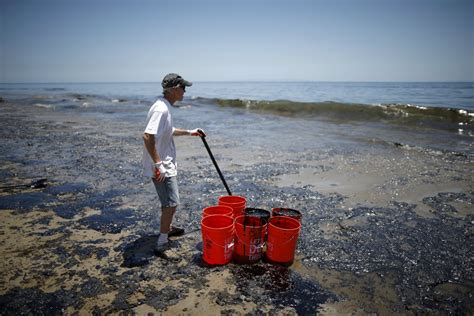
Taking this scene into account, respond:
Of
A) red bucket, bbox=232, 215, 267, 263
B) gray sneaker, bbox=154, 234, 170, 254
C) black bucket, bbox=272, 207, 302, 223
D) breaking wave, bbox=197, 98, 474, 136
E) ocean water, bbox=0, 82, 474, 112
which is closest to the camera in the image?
red bucket, bbox=232, 215, 267, 263

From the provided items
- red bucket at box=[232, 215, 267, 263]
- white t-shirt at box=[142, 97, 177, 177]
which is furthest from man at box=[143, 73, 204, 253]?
red bucket at box=[232, 215, 267, 263]

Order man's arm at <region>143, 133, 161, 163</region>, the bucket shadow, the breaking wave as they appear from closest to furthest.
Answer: the bucket shadow
man's arm at <region>143, 133, 161, 163</region>
the breaking wave

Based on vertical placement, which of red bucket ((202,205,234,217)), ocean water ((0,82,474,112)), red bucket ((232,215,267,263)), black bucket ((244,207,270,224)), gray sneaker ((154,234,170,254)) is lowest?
gray sneaker ((154,234,170,254))

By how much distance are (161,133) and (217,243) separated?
1.62 m

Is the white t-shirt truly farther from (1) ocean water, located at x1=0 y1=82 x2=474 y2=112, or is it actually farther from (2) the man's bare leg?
(1) ocean water, located at x1=0 y1=82 x2=474 y2=112

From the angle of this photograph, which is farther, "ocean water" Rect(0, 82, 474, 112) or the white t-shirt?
"ocean water" Rect(0, 82, 474, 112)

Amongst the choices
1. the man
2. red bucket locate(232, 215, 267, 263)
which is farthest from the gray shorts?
red bucket locate(232, 215, 267, 263)

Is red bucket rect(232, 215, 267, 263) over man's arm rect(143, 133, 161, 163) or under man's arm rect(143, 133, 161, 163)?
under

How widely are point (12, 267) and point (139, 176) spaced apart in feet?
12.9

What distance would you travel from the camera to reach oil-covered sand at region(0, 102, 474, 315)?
10.9 ft

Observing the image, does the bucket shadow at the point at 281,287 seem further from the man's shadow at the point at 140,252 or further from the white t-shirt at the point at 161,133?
the white t-shirt at the point at 161,133

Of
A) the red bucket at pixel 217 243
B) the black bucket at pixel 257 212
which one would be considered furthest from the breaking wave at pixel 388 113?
the red bucket at pixel 217 243

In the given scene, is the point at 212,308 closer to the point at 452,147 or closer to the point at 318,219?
the point at 318,219

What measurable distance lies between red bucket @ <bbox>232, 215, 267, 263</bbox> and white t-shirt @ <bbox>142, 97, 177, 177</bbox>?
1.23 m
